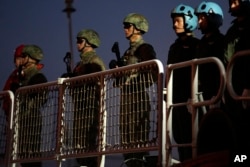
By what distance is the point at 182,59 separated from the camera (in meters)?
6.90

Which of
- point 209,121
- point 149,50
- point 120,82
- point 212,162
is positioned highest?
point 149,50

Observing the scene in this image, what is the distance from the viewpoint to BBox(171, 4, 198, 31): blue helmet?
7.00 metres

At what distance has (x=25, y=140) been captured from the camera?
7812mm

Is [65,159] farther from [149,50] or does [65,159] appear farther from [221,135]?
[221,135]

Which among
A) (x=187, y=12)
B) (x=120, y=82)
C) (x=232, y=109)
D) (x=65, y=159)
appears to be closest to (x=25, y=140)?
(x=65, y=159)

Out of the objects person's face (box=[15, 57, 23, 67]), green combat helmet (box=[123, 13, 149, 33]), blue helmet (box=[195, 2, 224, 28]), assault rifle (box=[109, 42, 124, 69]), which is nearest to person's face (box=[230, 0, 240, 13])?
blue helmet (box=[195, 2, 224, 28])

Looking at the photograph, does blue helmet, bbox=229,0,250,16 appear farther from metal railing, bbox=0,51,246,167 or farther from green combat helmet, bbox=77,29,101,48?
green combat helmet, bbox=77,29,101,48

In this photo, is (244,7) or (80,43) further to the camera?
(80,43)

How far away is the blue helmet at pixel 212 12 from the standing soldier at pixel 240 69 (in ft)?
1.33

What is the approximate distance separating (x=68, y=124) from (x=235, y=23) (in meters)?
2.64

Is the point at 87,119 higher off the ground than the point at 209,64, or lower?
lower

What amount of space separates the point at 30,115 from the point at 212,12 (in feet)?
10.1

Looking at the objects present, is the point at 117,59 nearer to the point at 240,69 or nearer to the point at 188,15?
the point at 188,15

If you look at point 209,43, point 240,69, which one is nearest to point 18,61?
point 209,43
